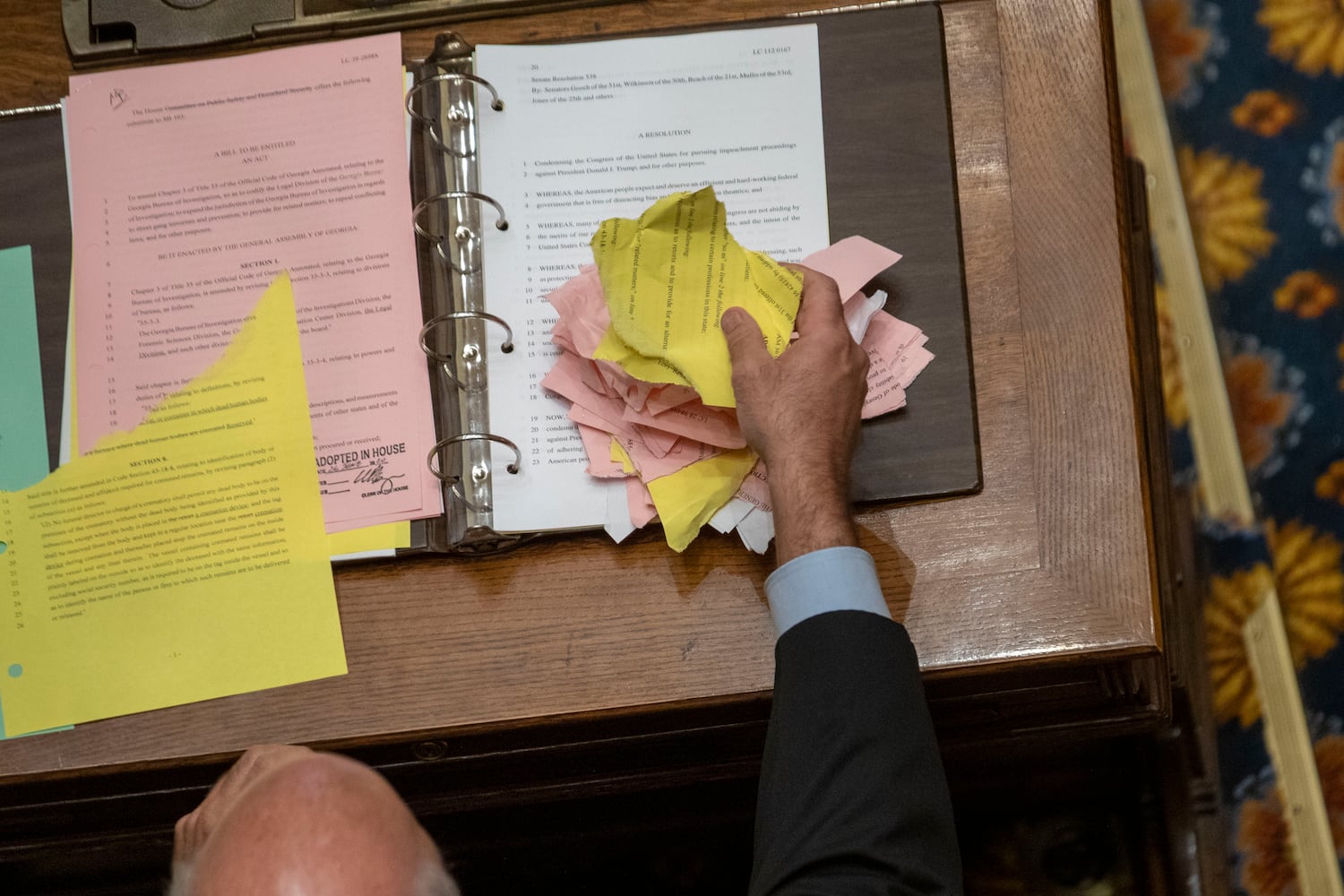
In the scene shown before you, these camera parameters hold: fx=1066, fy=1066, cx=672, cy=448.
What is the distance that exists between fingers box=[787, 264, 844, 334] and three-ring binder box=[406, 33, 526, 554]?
21 centimetres

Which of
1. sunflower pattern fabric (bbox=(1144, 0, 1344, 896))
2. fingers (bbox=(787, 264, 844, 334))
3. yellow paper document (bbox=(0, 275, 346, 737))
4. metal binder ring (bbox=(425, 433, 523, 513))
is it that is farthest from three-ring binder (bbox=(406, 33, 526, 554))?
sunflower pattern fabric (bbox=(1144, 0, 1344, 896))

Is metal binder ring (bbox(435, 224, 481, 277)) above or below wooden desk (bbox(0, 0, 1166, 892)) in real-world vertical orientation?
above

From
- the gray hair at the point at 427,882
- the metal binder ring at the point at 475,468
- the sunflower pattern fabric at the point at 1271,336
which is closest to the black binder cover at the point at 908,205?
the metal binder ring at the point at 475,468

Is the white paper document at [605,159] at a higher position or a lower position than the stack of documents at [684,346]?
higher

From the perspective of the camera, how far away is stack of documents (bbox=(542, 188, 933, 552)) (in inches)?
28.6

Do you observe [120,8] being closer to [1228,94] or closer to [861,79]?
[861,79]

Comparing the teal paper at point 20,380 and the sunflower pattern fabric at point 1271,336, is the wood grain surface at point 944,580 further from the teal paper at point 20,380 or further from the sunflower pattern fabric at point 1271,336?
the sunflower pattern fabric at point 1271,336

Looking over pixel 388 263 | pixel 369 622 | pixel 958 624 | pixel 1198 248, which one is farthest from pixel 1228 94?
pixel 369 622

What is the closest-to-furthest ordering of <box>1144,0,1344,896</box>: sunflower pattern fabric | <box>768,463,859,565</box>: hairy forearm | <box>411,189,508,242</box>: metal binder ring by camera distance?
<box>768,463,859,565</box>: hairy forearm, <box>411,189,508,242</box>: metal binder ring, <box>1144,0,1344,896</box>: sunflower pattern fabric

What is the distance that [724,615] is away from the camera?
28.8 inches

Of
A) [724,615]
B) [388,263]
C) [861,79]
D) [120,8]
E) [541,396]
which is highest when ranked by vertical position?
[120,8]

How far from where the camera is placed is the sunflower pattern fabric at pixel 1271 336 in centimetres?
111

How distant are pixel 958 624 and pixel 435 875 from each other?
14.5 inches
